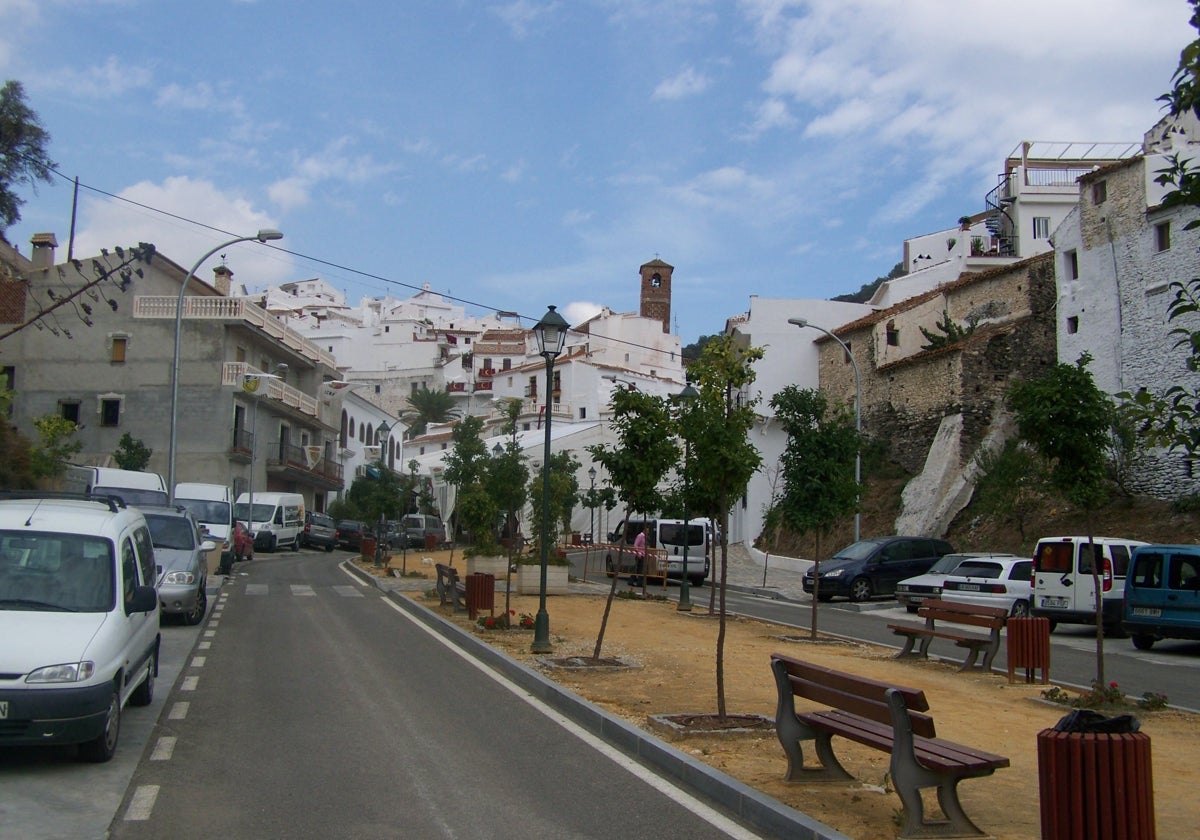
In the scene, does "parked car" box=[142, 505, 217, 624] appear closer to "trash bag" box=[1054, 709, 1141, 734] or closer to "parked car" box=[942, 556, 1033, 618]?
"trash bag" box=[1054, 709, 1141, 734]

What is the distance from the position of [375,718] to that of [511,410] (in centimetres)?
3080

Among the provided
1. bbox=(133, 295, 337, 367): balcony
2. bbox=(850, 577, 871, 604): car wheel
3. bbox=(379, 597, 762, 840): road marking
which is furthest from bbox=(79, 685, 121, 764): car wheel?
bbox=(133, 295, 337, 367): balcony

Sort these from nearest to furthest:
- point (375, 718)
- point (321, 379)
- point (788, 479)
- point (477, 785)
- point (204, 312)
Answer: point (477, 785) < point (375, 718) < point (788, 479) < point (204, 312) < point (321, 379)

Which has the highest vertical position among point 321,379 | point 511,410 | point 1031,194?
point 1031,194

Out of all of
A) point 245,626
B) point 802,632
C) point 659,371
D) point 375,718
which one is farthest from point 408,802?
point 659,371

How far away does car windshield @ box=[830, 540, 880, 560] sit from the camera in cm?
2966

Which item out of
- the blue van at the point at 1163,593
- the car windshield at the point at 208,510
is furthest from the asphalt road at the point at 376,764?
the car windshield at the point at 208,510

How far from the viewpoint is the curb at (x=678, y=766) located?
637cm

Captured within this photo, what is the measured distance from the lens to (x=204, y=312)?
52.0m

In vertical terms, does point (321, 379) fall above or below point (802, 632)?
above

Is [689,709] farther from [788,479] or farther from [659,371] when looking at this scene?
[659,371]

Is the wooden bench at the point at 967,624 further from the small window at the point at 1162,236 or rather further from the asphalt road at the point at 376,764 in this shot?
the small window at the point at 1162,236

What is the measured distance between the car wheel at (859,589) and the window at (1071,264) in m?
14.5

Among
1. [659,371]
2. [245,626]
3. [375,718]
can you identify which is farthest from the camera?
[659,371]
